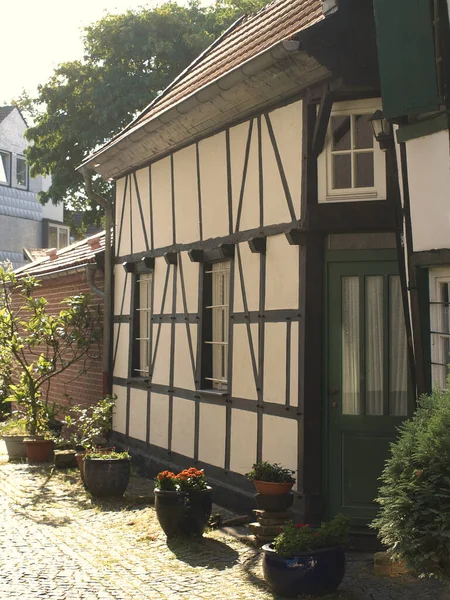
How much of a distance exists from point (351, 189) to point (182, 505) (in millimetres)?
3077

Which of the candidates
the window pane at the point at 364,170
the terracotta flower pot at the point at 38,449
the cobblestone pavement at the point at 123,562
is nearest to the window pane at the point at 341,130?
the window pane at the point at 364,170

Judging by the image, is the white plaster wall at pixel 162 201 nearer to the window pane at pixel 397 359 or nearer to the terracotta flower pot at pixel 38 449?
the terracotta flower pot at pixel 38 449

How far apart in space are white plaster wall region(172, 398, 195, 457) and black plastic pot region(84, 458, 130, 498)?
778 millimetres

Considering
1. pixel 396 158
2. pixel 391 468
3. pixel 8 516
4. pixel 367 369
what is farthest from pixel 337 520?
pixel 8 516

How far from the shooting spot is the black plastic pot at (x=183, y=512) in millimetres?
7891

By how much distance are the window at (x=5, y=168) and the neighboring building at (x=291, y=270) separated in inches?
788

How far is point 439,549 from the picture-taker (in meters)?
5.11

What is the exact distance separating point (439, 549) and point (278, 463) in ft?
10.6

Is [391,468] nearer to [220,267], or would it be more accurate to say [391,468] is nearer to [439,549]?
[439,549]

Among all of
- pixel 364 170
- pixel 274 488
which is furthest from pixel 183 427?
pixel 364 170

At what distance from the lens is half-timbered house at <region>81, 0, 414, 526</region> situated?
7.74m

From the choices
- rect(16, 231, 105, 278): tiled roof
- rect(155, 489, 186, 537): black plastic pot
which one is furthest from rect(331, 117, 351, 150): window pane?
rect(16, 231, 105, 278): tiled roof

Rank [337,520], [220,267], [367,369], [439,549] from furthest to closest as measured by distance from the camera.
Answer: [220,267]
[367,369]
[337,520]
[439,549]

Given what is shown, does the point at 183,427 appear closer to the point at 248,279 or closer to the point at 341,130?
the point at 248,279
